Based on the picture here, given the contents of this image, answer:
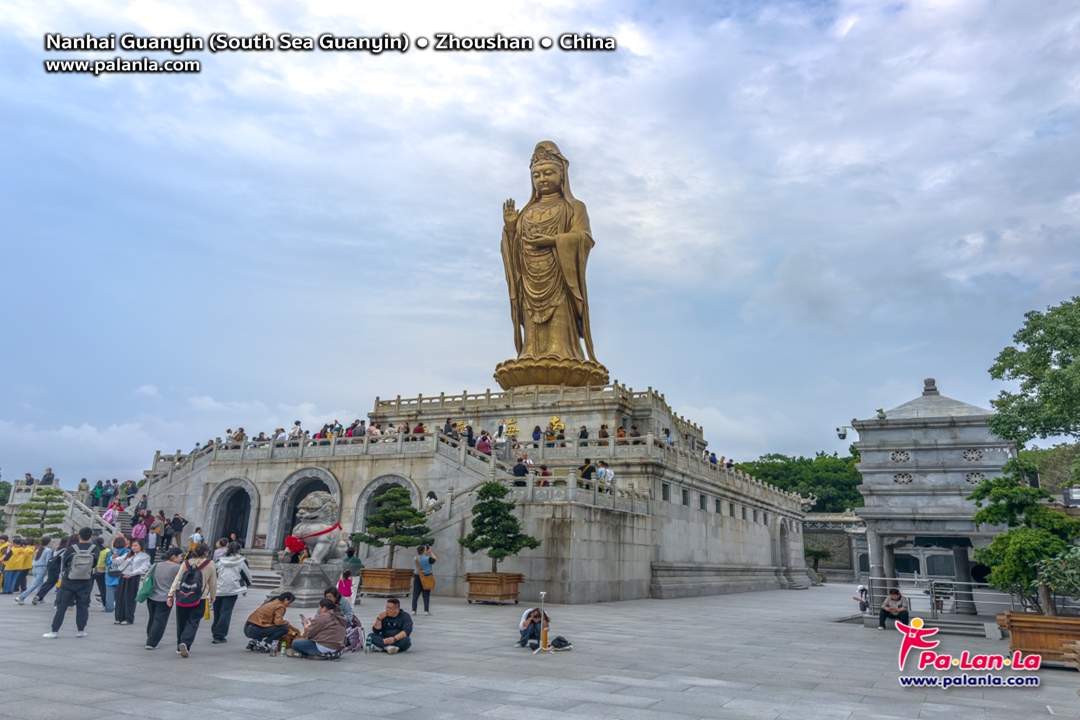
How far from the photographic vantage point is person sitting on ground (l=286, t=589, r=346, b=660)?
9547 mm

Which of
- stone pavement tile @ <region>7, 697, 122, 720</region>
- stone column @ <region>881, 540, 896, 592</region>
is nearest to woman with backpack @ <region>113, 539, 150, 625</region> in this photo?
stone pavement tile @ <region>7, 697, 122, 720</region>

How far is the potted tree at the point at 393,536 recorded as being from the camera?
19.2 metres

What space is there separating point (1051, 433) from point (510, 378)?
24821mm

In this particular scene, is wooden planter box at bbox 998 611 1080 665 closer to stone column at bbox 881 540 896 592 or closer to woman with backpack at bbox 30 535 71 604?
stone column at bbox 881 540 896 592

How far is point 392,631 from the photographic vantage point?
34.2 feet

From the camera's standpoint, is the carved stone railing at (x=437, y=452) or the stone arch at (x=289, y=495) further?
the stone arch at (x=289, y=495)

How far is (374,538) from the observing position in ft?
66.0

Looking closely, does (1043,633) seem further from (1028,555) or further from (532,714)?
(532,714)

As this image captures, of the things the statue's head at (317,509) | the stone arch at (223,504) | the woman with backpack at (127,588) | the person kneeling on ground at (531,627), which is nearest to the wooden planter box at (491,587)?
the statue's head at (317,509)

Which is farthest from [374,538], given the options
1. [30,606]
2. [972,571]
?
[972,571]

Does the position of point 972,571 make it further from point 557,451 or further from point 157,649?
point 157,649

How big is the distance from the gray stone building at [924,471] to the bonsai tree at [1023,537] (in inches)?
60.6

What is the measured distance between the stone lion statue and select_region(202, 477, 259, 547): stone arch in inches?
515

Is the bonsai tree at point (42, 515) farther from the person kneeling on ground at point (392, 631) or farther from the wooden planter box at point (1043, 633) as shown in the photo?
the wooden planter box at point (1043, 633)
